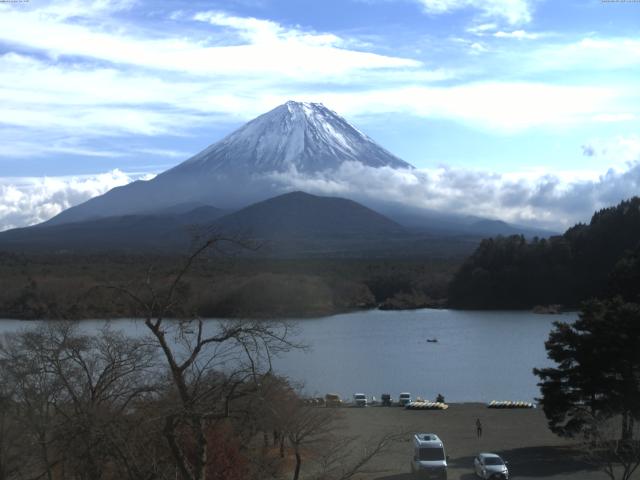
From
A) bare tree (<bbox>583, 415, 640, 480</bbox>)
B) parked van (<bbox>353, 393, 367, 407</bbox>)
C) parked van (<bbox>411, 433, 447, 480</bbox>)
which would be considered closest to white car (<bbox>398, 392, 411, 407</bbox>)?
parked van (<bbox>353, 393, 367, 407</bbox>)

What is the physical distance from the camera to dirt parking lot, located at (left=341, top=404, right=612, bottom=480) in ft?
39.9

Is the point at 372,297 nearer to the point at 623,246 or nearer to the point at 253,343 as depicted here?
the point at 623,246

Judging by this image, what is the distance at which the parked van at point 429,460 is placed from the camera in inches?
440

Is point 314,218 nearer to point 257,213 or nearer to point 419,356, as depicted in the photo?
point 257,213

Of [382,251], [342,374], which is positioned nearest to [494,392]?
[342,374]

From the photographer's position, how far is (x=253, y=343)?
174 inches

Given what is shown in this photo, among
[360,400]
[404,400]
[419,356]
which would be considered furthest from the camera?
[419,356]

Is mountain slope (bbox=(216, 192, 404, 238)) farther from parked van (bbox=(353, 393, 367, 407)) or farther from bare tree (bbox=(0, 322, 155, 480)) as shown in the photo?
bare tree (bbox=(0, 322, 155, 480))

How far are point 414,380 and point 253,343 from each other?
21436 mm

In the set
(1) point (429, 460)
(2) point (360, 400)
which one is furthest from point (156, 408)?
(2) point (360, 400)

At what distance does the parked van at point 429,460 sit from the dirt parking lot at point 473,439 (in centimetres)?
40

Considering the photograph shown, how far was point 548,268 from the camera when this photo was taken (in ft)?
170

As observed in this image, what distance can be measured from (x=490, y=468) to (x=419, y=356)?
18.7 meters

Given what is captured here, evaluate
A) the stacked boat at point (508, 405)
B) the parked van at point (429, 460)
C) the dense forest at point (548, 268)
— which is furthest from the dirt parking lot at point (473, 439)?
the dense forest at point (548, 268)
